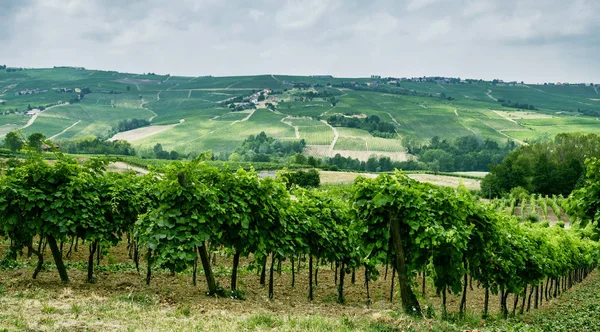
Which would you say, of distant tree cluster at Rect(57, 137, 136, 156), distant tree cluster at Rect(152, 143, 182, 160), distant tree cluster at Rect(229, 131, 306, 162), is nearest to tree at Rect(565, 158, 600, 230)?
distant tree cluster at Rect(229, 131, 306, 162)

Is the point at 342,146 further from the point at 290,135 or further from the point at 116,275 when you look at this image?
the point at 116,275

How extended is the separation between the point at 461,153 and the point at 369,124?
41469 mm

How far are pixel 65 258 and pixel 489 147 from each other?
509 ft

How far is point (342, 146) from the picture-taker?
15238cm

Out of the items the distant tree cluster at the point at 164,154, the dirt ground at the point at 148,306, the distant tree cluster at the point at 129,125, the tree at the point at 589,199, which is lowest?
the distant tree cluster at the point at 164,154

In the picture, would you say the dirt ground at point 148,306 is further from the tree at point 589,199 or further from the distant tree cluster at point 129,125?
the distant tree cluster at point 129,125

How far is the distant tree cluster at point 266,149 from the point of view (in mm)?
138750

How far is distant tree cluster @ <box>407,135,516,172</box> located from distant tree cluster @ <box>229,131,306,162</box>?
1493 inches

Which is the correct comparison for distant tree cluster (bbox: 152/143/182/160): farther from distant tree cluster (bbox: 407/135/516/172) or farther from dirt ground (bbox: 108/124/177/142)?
distant tree cluster (bbox: 407/135/516/172)

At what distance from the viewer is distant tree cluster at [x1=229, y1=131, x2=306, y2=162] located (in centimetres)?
13875

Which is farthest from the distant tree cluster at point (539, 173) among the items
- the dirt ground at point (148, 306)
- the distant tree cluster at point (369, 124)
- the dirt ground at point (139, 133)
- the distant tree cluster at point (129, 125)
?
the distant tree cluster at point (129, 125)

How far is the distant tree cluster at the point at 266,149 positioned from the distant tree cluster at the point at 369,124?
34.2 m

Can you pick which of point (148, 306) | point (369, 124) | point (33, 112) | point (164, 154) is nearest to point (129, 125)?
point (33, 112)

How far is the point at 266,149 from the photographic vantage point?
490 feet
